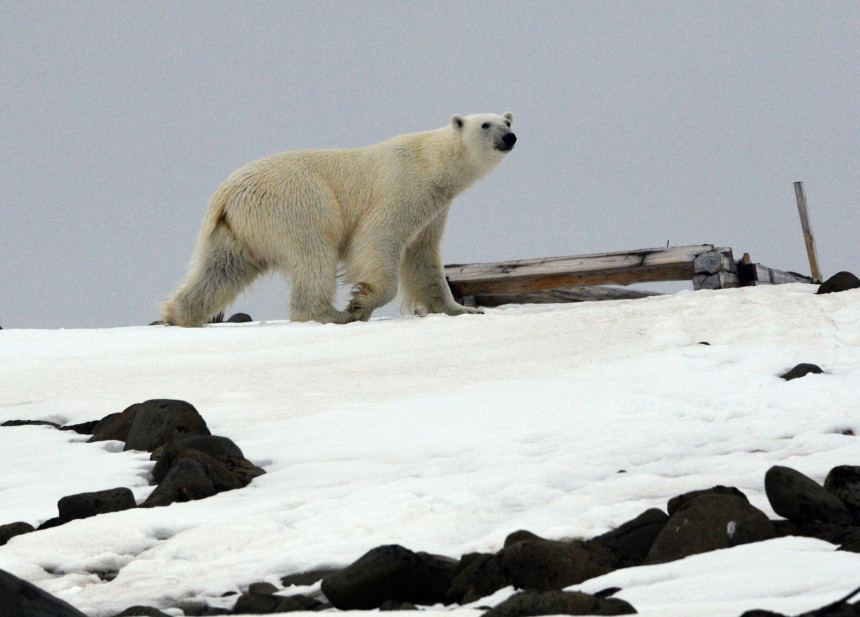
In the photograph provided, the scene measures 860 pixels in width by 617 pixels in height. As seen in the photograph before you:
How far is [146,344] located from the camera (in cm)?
814

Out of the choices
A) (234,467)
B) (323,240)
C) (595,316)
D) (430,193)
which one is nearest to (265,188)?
(323,240)

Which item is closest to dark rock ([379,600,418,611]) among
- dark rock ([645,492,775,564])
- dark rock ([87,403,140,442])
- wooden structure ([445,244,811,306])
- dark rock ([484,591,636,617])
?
dark rock ([484,591,636,617])

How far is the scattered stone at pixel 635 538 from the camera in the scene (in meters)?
2.64

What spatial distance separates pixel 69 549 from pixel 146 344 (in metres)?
5.41

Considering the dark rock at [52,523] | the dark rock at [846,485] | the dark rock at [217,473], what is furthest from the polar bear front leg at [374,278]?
the dark rock at [846,485]

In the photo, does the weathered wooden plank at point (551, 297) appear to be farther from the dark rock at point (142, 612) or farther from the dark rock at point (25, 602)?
the dark rock at point (25, 602)

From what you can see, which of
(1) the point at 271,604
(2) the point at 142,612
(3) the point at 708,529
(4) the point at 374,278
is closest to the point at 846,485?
(3) the point at 708,529

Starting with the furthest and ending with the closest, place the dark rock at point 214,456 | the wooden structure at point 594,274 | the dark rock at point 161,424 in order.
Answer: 1. the wooden structure at point 594,274
2. the dark rock at point 161,424
3. the dark rock at point 214,456

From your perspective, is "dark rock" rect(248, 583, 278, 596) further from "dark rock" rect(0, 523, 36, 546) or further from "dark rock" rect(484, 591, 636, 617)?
"dark rock" rect(0, 523, 36, 546)

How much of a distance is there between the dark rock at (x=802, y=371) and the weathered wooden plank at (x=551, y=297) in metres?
6.74

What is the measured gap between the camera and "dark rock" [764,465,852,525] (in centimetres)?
271

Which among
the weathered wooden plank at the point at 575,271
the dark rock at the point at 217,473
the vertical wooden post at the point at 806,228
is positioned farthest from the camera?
the vertical wooden post at the point at 806,228

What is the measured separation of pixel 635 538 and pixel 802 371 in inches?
99.5

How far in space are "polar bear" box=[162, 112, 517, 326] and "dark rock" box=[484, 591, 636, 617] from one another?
25.0 ft
